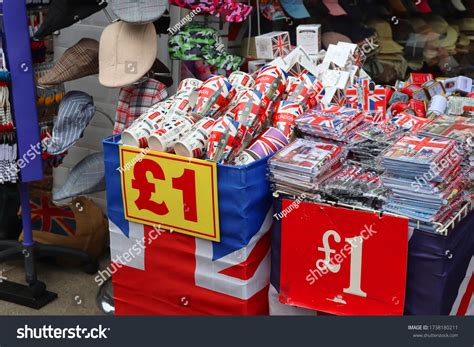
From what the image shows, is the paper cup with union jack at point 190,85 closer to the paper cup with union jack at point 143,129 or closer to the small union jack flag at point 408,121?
the paper cup with union jack at point 143,129

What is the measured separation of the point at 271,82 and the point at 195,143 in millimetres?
546

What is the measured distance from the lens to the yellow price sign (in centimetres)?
274

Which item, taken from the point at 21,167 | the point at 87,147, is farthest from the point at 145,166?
the point at 87,147

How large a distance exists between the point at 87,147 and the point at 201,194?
1.95m

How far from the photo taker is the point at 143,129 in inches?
115

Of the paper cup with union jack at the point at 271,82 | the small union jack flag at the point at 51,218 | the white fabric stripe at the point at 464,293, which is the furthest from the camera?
the small union jack flag at the point at 51,218

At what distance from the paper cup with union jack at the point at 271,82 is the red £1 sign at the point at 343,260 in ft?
1.95

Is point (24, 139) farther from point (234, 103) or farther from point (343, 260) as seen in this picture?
point (343, 260)

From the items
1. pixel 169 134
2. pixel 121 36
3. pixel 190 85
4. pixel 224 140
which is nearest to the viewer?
pixel 224 140

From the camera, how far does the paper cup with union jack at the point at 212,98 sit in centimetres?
305

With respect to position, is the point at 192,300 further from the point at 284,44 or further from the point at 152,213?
the point at 284,44

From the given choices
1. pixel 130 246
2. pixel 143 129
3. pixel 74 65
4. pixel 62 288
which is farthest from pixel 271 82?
pixel 62 288
